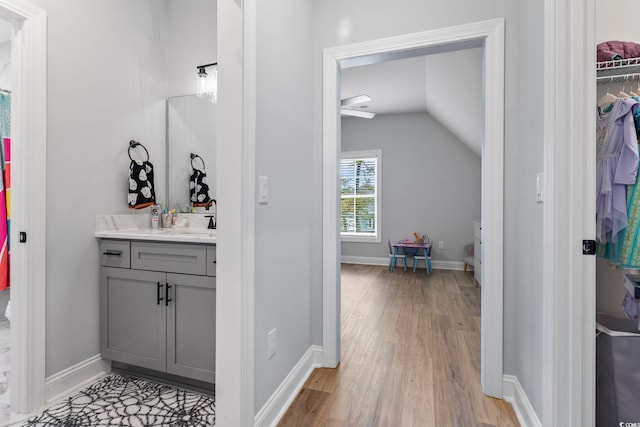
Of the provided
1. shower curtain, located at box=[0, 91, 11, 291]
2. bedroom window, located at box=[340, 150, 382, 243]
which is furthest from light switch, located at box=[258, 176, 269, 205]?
bedroom window, located at box=[340, 150, 382, 243]

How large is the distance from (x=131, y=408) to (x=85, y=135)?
1584 millimetres

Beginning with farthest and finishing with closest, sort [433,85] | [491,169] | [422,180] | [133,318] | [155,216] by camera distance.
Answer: [422,180] < [433,85] < [155,216] < [133,318] < [491,169]

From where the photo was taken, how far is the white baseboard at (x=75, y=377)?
1.69 m

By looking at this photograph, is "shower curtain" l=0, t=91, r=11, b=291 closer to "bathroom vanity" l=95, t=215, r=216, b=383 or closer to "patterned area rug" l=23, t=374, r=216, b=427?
"bathroom vanity" l=95, t=215, r=216, b=383

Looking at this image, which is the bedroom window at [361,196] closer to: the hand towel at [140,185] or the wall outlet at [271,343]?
the hand towel at [140,185]

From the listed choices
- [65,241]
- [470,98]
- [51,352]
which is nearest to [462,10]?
[470,98]

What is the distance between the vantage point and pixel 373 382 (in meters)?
1.86

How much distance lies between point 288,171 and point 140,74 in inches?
58.9


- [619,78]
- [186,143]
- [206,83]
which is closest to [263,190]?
[186,143]

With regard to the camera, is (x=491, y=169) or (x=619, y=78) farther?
(x=491, y=169)

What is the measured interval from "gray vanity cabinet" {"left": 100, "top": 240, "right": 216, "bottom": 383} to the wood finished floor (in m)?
0.63

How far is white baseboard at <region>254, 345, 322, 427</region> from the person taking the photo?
1434 mm

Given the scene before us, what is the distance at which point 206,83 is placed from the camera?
8.10 ft

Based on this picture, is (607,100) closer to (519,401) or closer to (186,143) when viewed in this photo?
(519,401)
